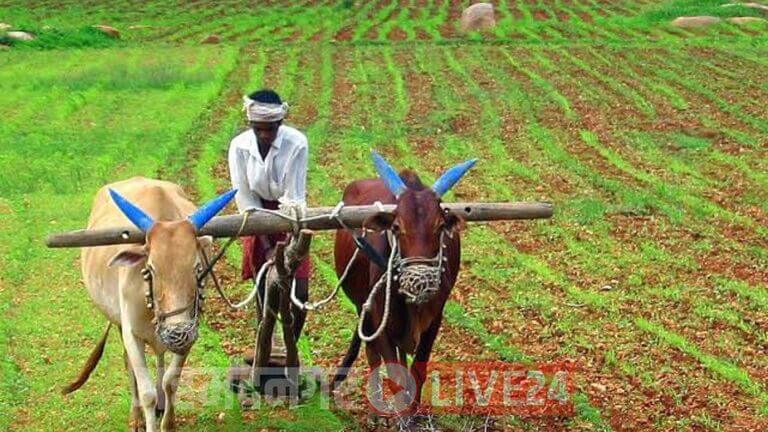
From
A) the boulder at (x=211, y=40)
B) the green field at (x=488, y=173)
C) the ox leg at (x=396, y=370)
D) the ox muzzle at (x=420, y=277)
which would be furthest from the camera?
the boulder at (x=211, y=40)

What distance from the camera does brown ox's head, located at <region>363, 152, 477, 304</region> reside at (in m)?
5.91

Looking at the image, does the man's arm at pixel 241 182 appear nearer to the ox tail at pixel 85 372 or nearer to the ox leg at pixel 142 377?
the ox leg at pixel 142 377

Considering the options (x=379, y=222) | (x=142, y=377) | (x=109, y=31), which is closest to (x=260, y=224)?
(x=379, y=222)

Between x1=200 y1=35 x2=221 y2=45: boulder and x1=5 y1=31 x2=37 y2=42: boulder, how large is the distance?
4.34 meters

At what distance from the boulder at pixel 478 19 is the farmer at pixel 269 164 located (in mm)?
24491

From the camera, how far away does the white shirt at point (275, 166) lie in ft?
23.4

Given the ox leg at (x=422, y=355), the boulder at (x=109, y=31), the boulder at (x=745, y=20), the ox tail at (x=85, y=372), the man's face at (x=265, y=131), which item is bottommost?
the boulder at (x=745, y=20)

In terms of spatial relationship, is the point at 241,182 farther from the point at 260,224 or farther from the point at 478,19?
the point at 478,19

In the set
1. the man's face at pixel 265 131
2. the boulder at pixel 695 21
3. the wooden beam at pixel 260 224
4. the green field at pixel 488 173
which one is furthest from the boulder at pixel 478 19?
the wooden beam at pixel 260 224

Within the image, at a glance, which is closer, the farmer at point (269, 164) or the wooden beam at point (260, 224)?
the wooden beam at point (260, 224)

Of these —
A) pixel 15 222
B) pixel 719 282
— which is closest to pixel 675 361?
pixel 719 282

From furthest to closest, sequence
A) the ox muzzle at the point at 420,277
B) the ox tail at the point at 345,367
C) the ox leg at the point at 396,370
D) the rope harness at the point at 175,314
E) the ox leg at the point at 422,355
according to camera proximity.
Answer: the ox tail at the point at 345,367
the ox leg at the point at 422,355
the ox leg at the point at 396,370
the ox muzzle at the point at 420,277
the rope harness at the point at 175,314

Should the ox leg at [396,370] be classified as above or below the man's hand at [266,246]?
below

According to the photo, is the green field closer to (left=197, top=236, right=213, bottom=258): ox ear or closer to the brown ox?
the brown ox
